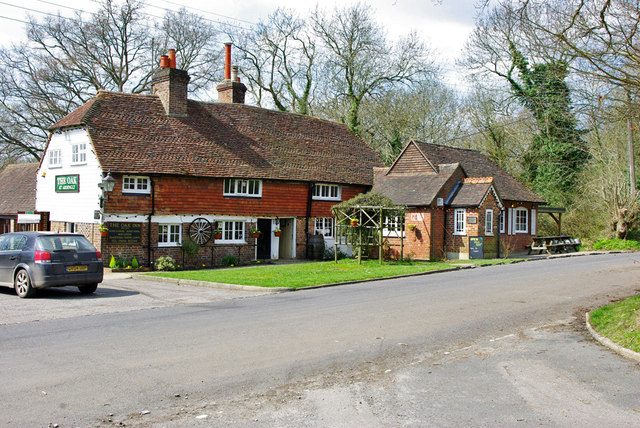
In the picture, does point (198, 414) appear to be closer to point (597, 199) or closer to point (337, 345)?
point (337, 345)

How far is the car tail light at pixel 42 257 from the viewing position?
14158mm

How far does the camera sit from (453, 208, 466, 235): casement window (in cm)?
2833

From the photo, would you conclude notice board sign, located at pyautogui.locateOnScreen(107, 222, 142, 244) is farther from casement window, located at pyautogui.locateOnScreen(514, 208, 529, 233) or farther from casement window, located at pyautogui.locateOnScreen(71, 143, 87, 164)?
casement window, located at pyautogui.locateOnScreen(514, 208, 529, 233)

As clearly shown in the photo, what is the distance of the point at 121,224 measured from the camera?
23516mm

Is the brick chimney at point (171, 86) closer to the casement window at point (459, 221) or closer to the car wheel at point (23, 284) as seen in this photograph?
the car wheel at point (23, 284)

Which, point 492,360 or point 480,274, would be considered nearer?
point 492,360

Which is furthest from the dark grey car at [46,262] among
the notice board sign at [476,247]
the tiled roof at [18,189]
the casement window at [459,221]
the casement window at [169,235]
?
the casement window at [459,221]

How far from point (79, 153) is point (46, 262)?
1228 centimetres

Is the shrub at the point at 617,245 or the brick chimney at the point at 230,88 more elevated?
the brick chimney at the point at 230,88

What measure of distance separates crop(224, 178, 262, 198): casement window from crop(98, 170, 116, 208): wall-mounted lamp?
5.52 meters

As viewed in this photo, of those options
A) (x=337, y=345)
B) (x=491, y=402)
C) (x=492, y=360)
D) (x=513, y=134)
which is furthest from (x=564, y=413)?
(x=513, y=134)

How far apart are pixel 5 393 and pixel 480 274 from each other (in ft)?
56.1

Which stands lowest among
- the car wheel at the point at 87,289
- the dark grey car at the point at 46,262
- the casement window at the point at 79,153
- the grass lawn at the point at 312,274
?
the car wheel at the point at 87,289

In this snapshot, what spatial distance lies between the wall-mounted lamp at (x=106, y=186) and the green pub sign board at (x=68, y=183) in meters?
2.88
